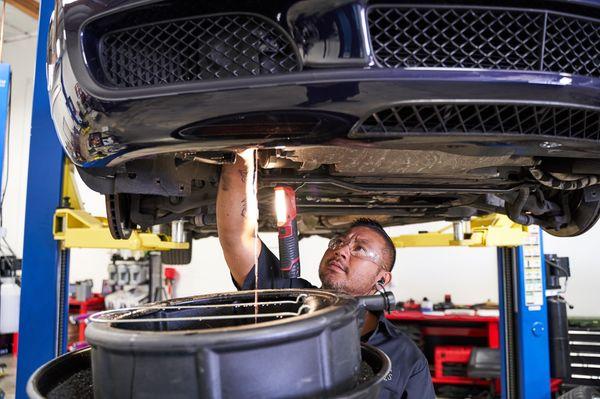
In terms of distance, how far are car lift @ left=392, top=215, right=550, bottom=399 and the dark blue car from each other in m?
1.65

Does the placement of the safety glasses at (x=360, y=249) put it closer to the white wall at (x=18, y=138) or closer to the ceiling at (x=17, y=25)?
the ceiling at (x=17, y=25)

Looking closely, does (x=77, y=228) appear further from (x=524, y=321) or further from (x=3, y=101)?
(x=524, y=321)

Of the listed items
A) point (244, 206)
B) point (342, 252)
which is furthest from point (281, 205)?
point (342, 252)

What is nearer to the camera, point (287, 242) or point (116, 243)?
point (287, 242)

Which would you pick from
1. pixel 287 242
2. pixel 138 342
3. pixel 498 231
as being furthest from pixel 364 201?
pixel 138 342

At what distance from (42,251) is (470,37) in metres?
1.88

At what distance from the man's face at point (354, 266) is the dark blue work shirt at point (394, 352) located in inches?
4.9

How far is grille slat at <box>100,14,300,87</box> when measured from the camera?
0.73 meters

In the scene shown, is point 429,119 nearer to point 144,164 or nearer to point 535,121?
point 535,121

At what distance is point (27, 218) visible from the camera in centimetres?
198

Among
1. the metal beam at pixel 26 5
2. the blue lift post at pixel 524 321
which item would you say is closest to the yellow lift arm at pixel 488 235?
the blue lift post at pixel 524 321

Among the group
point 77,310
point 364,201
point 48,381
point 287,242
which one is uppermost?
point 364,201

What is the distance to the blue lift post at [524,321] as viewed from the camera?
243cm

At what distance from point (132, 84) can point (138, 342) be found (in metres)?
0.42
